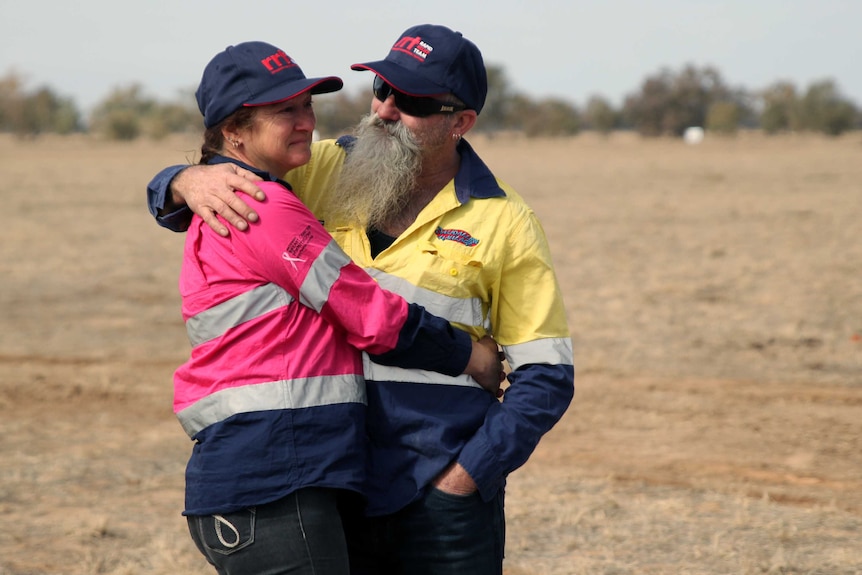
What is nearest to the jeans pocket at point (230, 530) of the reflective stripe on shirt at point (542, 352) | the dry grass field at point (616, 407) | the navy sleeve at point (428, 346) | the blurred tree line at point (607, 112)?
the navy sleeve at point (428, 346)

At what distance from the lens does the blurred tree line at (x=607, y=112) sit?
185 ft

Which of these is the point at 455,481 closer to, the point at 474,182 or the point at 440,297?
the point at 440,297

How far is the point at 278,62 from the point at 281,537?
1.10m

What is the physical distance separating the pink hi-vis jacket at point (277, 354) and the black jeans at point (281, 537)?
36 mm

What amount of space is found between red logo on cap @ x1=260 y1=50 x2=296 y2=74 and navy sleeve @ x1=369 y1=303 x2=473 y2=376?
64 cm

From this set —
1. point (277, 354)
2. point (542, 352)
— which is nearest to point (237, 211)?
point (277, 354)

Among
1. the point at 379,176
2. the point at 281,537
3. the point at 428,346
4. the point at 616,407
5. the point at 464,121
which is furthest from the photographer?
the point at 616,407

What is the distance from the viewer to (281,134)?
251 cm

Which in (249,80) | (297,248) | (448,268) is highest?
(249,80)

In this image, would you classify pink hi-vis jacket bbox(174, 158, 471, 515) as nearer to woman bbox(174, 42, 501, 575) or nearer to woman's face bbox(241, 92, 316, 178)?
woman bbox(174, 42, 501, 575)

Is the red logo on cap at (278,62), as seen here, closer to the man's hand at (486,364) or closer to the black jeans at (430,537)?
the man's hand at (486,364)

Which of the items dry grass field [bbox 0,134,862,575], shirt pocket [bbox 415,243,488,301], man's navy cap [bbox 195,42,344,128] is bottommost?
dry grass field [bbox 0,134,862,575]

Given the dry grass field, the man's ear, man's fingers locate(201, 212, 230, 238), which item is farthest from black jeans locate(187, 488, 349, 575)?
the dry grass field

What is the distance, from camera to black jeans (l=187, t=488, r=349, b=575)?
7.47 ft
